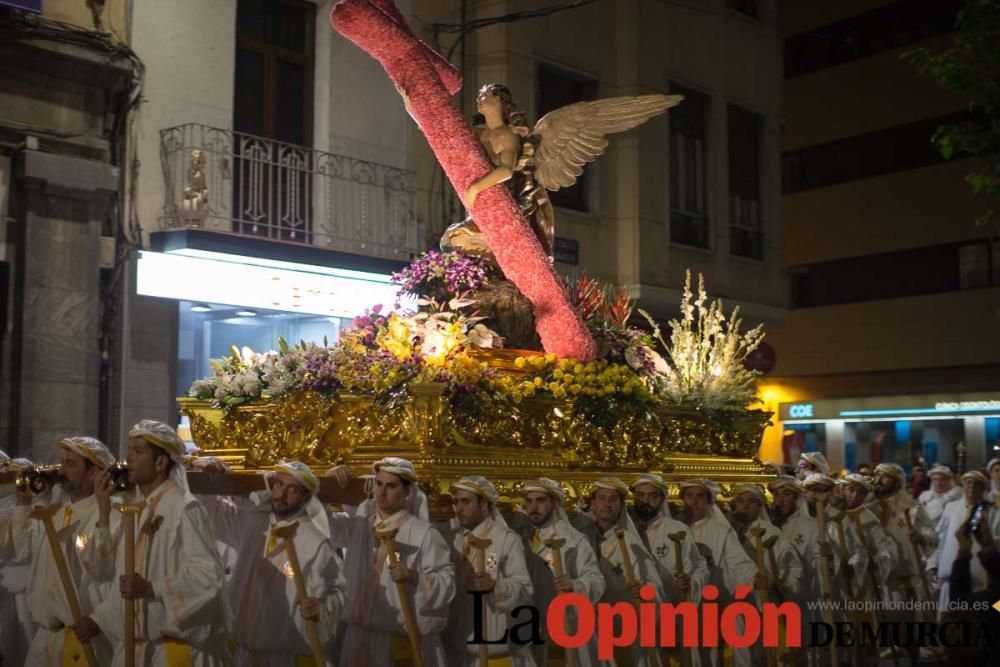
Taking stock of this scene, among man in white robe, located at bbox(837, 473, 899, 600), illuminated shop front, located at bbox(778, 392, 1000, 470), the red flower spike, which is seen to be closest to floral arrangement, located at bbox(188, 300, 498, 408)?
the red flower spike

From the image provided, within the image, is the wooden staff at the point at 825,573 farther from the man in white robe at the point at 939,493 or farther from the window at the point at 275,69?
the window at the point at 275,69

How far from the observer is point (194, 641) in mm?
7031

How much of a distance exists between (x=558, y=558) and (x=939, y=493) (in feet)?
27.8

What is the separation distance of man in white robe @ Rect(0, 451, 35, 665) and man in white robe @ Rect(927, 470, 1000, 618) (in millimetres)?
8253

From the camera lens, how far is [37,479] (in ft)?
27.9

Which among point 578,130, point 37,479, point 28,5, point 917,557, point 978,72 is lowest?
point 917,557

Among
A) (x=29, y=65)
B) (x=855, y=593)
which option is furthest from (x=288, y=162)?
(x=855, y=593)

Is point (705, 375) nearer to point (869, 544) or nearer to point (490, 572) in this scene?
point (869, 544)

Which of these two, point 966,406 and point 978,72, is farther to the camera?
point 966,406

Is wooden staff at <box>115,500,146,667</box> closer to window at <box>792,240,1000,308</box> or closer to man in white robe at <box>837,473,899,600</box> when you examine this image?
man in white robe at <box>837,473,899,600</box>

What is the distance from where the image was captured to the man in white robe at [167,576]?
22.8ft

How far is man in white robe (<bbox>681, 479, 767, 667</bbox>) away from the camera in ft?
34.1

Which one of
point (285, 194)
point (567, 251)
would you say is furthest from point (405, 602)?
point (567, 251)

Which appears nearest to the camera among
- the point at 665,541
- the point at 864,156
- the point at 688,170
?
the point at 665,541
